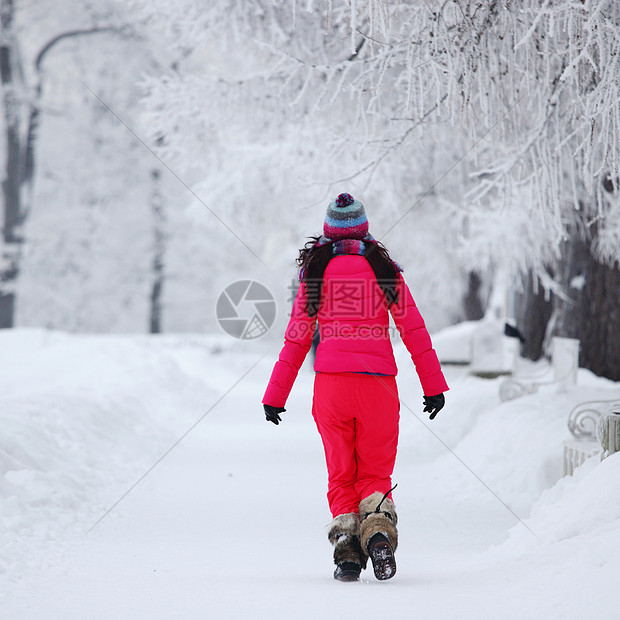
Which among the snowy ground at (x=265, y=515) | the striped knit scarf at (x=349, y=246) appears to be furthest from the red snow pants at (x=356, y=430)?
the striped knit scarf at (x=349, y=246)

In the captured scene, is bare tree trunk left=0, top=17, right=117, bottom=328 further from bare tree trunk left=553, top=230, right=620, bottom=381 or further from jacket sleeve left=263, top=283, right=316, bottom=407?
jacket sleeve left=263, top=283, right=316, bottom=407

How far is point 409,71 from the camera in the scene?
15.8 feet

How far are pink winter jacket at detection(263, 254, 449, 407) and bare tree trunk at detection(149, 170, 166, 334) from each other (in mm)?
22089

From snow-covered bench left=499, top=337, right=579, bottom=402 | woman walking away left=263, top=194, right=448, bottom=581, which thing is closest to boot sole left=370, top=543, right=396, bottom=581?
woman walking away left=263, top=194, right=448, bottom=581

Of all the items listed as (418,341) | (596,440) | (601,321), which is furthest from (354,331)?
(601,321)

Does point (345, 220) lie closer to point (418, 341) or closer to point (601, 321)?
point (418, 341)

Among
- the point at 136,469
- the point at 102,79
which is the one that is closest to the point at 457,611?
the point at 136,469

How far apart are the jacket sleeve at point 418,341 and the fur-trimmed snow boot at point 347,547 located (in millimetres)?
767

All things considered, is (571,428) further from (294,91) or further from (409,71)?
Result: (294,91)

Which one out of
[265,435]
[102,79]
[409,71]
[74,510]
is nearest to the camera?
[409,71]

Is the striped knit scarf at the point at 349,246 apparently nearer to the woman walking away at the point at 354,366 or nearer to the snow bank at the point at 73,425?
the woman walking away at the point at 354,366

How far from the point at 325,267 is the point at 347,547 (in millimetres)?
1422

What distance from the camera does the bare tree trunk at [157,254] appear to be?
2531cm

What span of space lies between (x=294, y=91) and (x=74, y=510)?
4.18 meters
